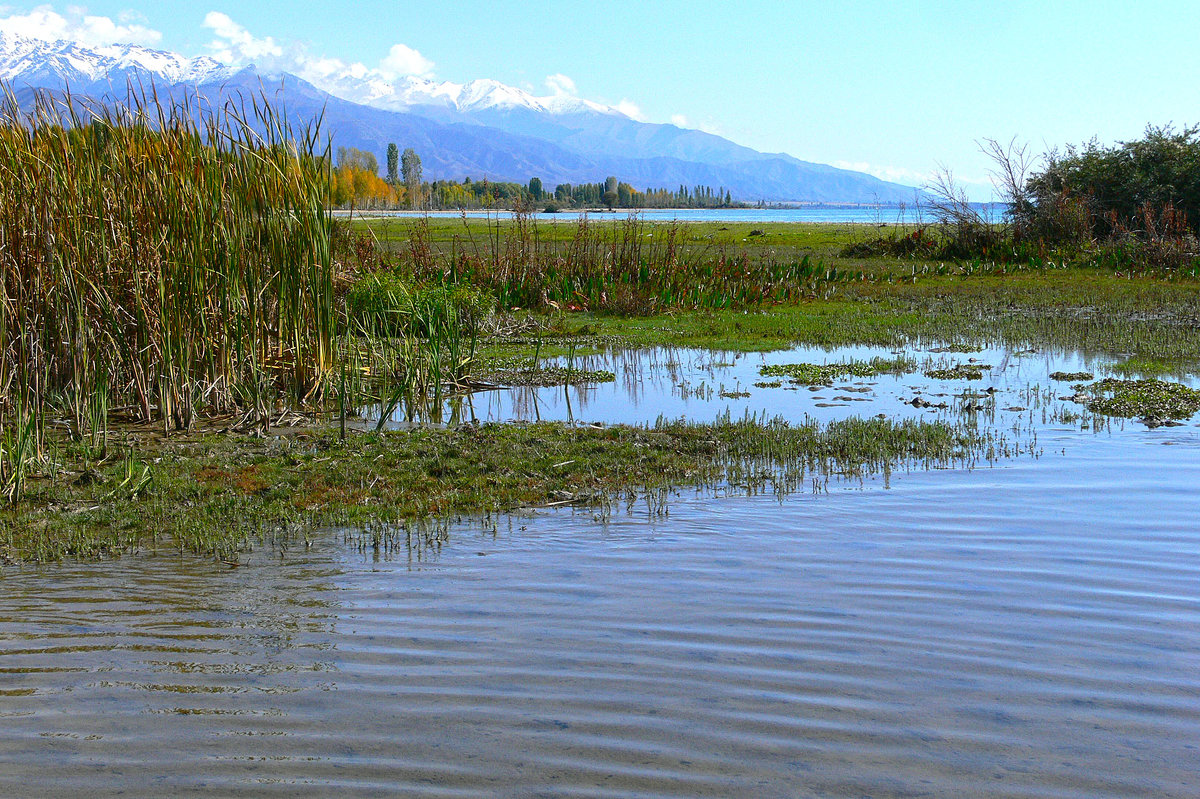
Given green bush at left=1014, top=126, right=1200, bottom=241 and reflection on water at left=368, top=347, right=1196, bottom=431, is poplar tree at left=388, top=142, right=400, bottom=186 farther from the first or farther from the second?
reflection on water at left=368, top=347, right=1196, bottom=431

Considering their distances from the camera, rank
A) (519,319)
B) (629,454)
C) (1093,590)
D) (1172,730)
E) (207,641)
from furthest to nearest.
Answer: (519,319) < (629,454) < (1093,590) < (207,641) < (1172,730)

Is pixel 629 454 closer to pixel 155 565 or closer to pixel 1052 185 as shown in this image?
pixel 155 565

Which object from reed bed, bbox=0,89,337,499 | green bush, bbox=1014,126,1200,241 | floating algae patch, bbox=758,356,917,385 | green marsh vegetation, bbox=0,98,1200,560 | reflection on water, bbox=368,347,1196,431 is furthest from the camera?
green bush, bbox=1014,126,1200,241

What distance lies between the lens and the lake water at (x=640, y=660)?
2.70 metres

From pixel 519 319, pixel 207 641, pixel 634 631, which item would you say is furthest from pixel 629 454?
pixel 519 319

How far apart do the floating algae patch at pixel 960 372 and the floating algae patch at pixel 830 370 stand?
1.18 ft

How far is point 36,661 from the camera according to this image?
3344mm

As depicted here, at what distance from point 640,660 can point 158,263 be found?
17.6 ft

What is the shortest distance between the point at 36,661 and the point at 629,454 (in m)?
4.28

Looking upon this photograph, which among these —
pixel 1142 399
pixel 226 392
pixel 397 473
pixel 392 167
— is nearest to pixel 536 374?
pixel 226 392

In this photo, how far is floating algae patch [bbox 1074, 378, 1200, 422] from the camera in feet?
27.6

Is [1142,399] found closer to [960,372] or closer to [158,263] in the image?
[960,372]

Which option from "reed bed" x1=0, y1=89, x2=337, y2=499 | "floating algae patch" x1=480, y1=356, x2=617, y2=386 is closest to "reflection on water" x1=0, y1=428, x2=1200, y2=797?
"reed bed" x1=0, y1=89, x2=337, y2=499

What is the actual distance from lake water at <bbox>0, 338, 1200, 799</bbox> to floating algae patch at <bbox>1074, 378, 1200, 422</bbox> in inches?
133
